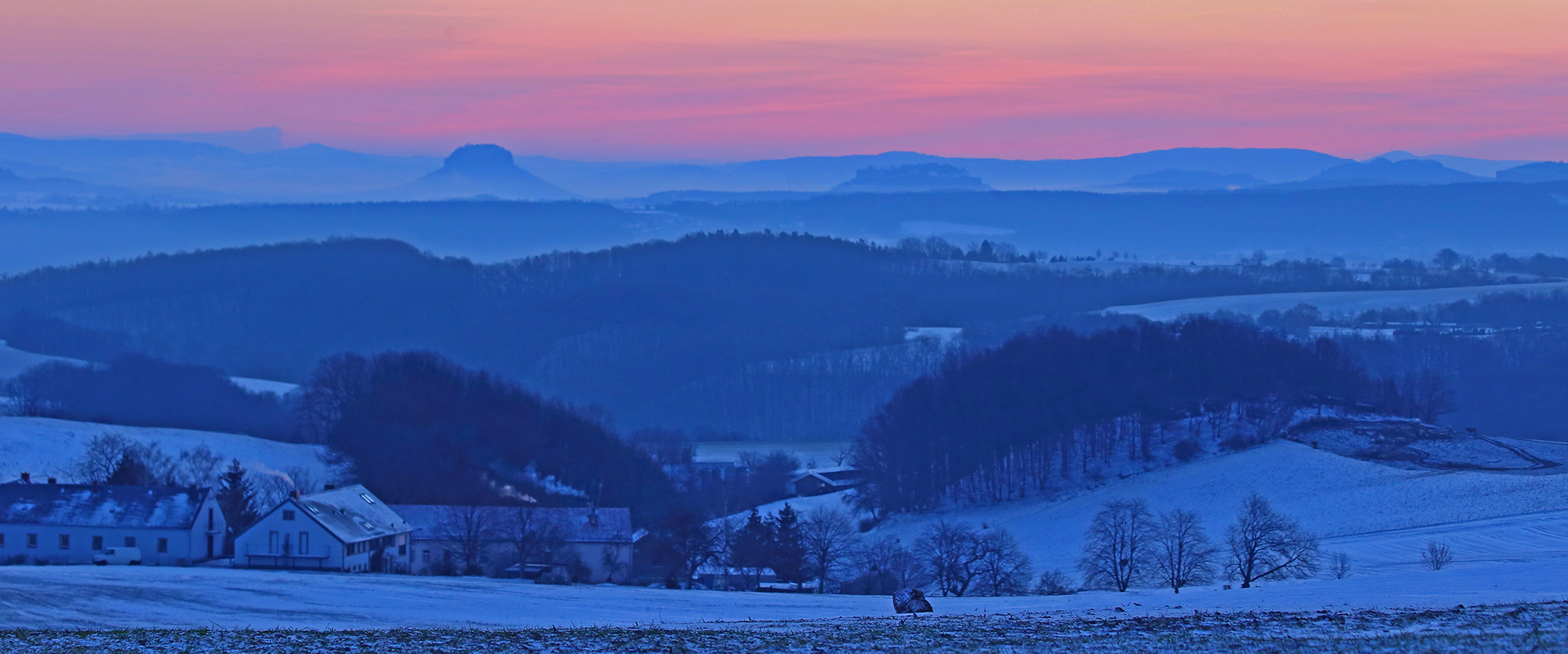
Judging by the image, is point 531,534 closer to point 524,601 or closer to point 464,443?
point 524,601

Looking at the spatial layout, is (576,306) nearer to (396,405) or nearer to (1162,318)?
(1162,318)

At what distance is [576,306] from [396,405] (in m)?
94.9

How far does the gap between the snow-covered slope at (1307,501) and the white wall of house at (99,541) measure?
23.9 metres

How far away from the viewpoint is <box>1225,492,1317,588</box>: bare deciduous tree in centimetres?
4156

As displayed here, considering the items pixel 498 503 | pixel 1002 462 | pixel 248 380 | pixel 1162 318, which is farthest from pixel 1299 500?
pixel 1162 318

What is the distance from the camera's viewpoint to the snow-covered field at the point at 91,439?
58.7 m

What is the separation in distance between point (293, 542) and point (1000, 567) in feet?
62.8

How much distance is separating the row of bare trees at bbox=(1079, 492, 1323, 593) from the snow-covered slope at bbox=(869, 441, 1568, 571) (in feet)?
6.18

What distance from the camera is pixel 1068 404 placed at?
73.1 m

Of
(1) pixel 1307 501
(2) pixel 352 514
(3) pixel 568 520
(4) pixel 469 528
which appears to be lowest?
(4) pixel 469 528

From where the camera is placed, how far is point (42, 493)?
4656 centimetres

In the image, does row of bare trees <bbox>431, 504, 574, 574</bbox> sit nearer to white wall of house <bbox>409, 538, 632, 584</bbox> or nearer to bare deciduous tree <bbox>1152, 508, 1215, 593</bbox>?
white wall of house <bbox>409, 538, 632, 584</bbox>

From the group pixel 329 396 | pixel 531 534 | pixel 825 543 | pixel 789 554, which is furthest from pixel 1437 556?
pixel 329 396

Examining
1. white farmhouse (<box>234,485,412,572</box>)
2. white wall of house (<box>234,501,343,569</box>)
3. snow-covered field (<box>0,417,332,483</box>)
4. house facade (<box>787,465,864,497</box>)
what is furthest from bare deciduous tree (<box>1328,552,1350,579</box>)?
snow-covered field (<box>0,417,332,483</box>)
